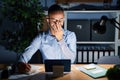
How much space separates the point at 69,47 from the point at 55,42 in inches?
6.9

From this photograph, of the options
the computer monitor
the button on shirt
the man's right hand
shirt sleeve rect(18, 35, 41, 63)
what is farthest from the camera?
the button on shirt

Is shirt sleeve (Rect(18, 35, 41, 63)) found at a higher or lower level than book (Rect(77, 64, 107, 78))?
higher

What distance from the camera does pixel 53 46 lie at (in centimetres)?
295

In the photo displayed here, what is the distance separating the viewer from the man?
2.86 metres

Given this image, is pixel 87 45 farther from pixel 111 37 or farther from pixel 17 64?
pixel 17 64

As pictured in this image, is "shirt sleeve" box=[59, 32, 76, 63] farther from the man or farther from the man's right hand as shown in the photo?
the man's right hand

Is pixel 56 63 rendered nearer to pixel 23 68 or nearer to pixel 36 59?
pixel 23 68

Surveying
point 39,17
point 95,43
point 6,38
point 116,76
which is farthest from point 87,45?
point 116,76

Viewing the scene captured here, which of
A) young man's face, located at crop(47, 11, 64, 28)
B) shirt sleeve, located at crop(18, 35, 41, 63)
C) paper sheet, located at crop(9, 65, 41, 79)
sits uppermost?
young man's face, located at crop(47, 11, 64, 28)

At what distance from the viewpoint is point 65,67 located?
7.81ft

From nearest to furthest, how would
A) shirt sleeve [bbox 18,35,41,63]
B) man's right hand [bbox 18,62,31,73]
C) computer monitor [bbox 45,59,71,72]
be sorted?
computer monitor [bbox 45,59,71,72]
man's right hand [bbox 18,62,31,73]
shirt sleeve [bbox 18,35,41,63]

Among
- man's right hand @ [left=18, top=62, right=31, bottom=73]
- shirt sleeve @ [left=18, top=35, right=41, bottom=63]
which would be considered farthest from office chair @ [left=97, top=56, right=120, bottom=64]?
man's right hand @ [left=18, top=62, right=31, bottom=73]

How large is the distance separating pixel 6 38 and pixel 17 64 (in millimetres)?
1437

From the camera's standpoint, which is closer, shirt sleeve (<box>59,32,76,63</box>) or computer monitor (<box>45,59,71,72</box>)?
computer monitor (<box>45,59,71,72</box>)
